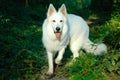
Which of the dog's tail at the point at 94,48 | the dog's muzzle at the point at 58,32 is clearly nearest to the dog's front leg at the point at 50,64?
the dog's muzzle at the point at 58,32

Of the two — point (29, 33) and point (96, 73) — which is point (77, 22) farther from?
point (29, 33)

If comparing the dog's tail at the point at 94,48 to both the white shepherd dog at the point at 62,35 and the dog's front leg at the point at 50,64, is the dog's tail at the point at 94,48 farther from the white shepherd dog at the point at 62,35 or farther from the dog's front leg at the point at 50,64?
the dog's front leg at the point at 50,64

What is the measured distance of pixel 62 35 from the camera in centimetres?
711

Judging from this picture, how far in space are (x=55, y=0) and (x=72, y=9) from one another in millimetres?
2431

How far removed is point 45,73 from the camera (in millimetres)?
7168

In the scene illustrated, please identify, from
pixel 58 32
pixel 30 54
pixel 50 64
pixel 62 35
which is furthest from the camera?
pixel 30 54

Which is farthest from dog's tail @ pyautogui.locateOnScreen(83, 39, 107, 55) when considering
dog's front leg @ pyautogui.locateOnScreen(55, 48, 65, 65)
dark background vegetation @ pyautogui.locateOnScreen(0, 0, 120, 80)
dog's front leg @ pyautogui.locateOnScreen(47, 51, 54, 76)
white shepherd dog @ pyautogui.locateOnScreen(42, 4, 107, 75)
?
dog's front leg @ pyautogui.locateOnScreen(47, 51, 54, 76)

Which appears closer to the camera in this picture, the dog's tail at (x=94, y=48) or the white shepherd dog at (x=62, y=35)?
the white shepherd dog at (x=62, y=35)

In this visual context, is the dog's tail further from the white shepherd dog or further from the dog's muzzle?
the dog's muzzle

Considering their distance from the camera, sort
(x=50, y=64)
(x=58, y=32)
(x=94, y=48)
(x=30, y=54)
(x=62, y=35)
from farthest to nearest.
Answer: (x=94, y=48), (x=30, y=54), (x=50, y=64), (x=62, y=35), (x=58, y=32)

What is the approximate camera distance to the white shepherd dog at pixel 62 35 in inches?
274

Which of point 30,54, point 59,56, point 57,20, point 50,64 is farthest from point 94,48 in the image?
point 30,54

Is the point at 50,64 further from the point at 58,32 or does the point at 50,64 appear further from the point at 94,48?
the point at 94,48

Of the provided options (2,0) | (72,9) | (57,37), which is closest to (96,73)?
(57,37)
